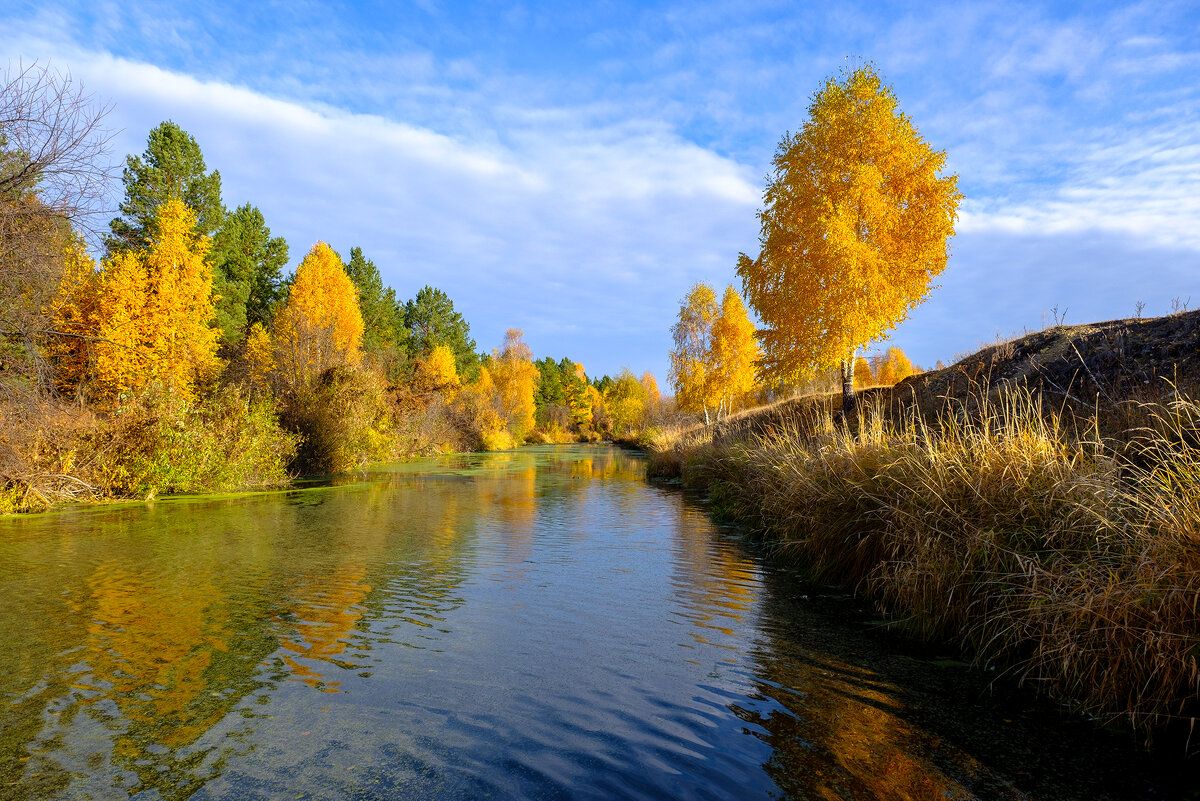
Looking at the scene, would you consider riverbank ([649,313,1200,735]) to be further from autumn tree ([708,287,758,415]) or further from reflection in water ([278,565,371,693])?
autumn tree ([708,287,758,415])

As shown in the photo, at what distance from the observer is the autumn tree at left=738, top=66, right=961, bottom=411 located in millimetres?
18359

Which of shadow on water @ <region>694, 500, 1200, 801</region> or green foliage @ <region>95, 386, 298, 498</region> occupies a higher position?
green foliage @ <region>95, 386, 298, 498</region>

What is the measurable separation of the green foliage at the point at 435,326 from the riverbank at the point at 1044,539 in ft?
171

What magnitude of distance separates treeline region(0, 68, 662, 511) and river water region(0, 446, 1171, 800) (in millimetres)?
6047

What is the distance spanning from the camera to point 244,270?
122ft

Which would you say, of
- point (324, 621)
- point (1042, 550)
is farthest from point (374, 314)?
point (1042, 550)

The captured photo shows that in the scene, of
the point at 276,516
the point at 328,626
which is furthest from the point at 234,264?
the point at 328,626

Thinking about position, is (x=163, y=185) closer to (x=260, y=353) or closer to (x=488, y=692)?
(x=260, y=353)

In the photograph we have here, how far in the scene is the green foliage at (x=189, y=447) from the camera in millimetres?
15359

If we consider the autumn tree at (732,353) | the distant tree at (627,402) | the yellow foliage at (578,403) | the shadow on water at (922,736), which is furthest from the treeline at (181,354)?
the yellow foliage at (578,403)

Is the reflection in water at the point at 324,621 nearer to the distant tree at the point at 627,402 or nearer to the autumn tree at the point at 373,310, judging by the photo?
the autumn tree at the point at 373,310

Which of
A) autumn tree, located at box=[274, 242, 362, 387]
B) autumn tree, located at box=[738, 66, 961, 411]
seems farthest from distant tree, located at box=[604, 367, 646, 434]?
→ autumn tree, located at box=[738, 66, 961, 411]

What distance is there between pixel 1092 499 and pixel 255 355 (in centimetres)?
3728

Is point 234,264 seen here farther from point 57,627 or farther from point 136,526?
point 57,627
